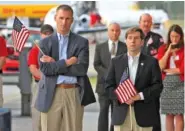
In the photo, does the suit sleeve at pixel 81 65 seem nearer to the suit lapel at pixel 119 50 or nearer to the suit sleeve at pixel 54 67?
the suit sleeve at pixel 54 67

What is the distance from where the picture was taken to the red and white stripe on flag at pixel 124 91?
289 inches

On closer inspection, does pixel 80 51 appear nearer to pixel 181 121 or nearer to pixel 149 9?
pixel 181 121

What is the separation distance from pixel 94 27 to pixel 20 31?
3761 centimetres

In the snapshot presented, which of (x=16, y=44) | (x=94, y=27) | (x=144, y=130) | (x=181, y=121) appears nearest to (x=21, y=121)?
(x=181, y=121)

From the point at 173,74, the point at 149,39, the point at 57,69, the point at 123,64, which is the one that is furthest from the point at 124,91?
the point at 149,39

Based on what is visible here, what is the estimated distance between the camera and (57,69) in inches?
→ 290

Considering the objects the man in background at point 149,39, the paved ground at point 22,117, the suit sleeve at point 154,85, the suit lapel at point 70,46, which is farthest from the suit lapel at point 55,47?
the paved ground at point 22,117

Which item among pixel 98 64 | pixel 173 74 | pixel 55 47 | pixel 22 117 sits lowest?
pixel 22 117

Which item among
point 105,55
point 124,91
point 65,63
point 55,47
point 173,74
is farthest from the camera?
point 105,55

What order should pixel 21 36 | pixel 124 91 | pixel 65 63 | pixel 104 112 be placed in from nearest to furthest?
pixel 124 91, pixel 65 63, pixel 21 36, pixel 104 112

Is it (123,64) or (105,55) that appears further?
(105,55)

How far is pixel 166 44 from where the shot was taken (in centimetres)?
1014

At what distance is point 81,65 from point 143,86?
2.23 ft

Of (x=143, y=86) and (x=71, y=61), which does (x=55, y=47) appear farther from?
(x=143, y=86)
